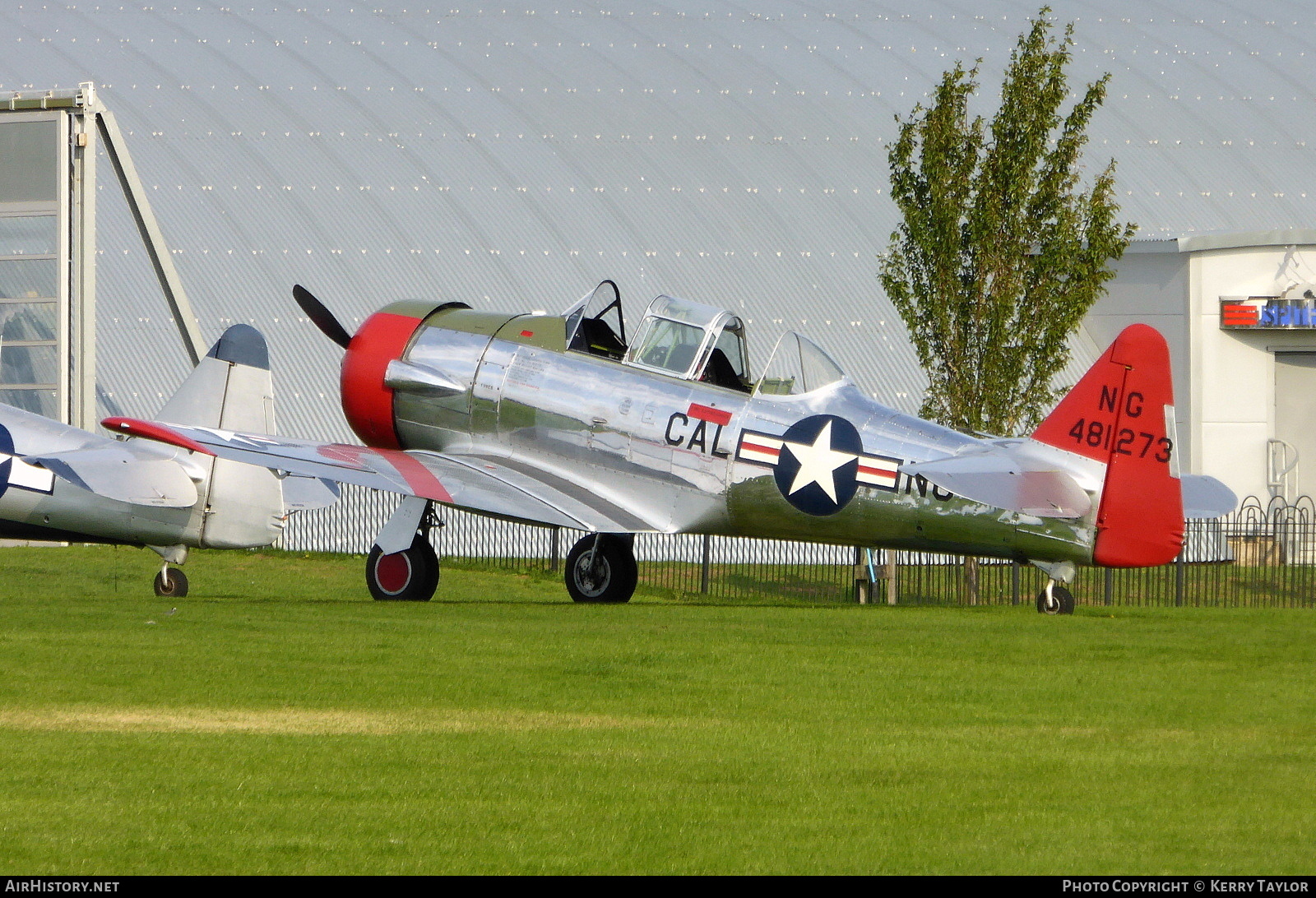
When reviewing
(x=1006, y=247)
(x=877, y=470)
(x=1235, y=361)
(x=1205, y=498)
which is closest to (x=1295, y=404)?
(x=1235, y=361)

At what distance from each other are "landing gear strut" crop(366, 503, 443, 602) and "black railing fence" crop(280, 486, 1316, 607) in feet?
22.0

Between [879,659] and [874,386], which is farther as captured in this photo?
[874,386]

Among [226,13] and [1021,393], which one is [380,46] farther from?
[1021,393]

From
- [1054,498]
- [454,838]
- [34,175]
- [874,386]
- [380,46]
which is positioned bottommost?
[454,838]

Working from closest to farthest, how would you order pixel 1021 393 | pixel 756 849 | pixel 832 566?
pixel 756 849
pixel 1021 393
pixel 832 566

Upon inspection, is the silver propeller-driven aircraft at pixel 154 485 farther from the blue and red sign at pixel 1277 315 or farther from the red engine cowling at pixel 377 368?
the blue and red sign at pixel 1277 315

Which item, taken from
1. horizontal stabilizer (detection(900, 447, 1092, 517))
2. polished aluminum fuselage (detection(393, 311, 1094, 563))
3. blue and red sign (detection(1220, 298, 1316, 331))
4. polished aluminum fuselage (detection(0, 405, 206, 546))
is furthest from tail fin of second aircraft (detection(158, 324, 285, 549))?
blue and red sign (detection(1220, 298, 1316, 331))

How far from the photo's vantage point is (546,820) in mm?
6555

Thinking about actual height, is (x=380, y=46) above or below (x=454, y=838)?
above

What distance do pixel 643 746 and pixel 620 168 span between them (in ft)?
94.0

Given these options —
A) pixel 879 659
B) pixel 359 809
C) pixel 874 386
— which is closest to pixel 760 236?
pixel 874 386

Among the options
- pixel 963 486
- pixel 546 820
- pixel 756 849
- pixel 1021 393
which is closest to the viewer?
pixel 756 849

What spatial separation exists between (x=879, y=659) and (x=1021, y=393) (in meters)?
11.7

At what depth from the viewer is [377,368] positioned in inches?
671
